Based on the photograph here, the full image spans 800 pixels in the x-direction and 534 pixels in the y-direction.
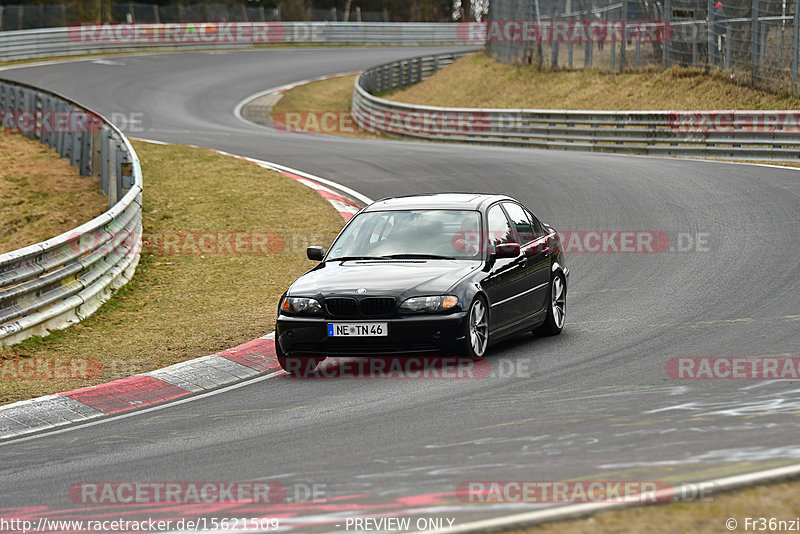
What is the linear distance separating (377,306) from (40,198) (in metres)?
12.6

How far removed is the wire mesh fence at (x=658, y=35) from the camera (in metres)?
28.7

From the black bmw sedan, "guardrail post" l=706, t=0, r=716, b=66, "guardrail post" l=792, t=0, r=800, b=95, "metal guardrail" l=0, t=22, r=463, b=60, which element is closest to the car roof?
the black bmw sedan

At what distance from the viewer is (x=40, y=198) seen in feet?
66.9

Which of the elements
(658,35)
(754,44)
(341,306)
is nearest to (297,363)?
(341,306)

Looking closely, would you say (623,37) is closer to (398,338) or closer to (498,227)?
(498,227)

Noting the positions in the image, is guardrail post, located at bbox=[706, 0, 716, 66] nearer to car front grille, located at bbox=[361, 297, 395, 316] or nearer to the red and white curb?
the red and white curb

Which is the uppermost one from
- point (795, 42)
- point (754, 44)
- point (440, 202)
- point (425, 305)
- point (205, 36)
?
point (795, 42)

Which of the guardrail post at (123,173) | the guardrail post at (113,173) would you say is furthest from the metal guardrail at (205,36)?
the guardrail post at (123,173)

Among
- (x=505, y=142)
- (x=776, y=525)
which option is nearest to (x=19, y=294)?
(x=776, y=525)

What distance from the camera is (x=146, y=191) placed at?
66.7 feet

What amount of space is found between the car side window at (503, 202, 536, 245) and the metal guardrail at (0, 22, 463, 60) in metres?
43.1

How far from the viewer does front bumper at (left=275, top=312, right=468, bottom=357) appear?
9438 millimetres

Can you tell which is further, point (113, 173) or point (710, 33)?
point (710, 33)

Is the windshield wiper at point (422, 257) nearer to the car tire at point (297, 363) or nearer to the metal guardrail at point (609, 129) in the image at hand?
the car tire at point (297, 363)
